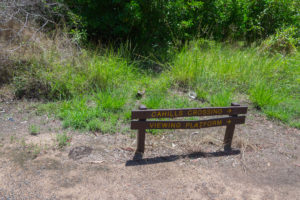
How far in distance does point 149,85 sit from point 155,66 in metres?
1.35

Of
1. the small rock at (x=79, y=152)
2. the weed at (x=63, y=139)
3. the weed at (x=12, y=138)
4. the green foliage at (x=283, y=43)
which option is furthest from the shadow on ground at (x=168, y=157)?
the green foliage at (x=283, y=43)

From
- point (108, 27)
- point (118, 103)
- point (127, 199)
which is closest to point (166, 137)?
point (118, 103)

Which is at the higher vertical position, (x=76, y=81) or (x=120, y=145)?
(x=76, y=81)

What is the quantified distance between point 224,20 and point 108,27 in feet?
11.8

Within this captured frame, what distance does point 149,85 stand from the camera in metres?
5.53

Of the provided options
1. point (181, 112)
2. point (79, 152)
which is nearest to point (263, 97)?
point (181, 112)

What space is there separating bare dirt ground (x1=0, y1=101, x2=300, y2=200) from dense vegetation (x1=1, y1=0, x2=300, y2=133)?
1.66ft

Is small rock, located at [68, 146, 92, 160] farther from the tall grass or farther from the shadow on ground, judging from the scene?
the tall grass

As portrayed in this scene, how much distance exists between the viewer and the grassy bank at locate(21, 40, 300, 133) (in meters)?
4.62

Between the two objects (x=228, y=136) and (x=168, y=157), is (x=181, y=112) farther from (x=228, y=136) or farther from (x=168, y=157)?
(x=228, y=136)

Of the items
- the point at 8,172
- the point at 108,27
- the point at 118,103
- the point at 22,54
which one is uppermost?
the point at 108,27

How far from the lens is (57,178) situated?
3.12 m

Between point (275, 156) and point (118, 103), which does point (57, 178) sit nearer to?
point (118, 103)

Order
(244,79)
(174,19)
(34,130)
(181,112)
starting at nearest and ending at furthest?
1. (181,112)
2. (34,130)
3. (244,79)
4. (174,19)
